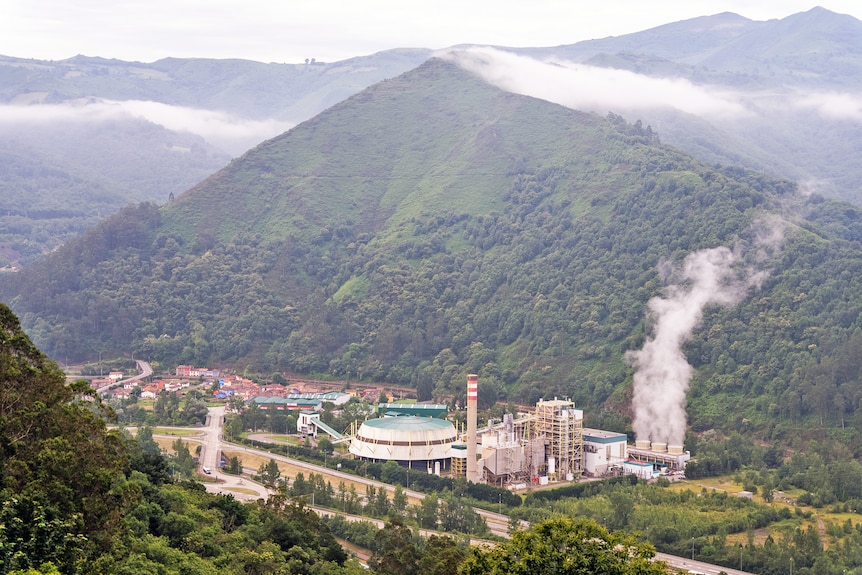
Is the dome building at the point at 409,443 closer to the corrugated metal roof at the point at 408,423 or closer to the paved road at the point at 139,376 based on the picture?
the corrugated metal roof at the point at 408,423

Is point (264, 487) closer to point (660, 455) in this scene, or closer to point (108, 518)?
point (660, 455)

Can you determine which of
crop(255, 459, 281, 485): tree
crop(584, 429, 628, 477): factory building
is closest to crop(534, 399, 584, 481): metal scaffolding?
crop(584, 429, 628, 477): factory building

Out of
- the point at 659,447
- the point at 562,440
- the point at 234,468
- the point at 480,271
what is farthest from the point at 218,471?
the point at 480,271

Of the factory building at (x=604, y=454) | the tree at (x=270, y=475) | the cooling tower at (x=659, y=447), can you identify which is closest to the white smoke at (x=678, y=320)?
the cooling tower at (x=659, y=447)

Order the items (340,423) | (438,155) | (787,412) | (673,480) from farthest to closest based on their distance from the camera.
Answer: (438,155)
(340,423)
(787,412)
(673,480)

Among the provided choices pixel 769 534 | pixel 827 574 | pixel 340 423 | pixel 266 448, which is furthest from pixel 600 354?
pixel 827 574

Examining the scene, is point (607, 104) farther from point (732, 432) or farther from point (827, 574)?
point (827, 574)

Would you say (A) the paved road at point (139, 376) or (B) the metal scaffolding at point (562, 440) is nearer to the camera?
(B) the metal scaffolding at point (562, 440)
